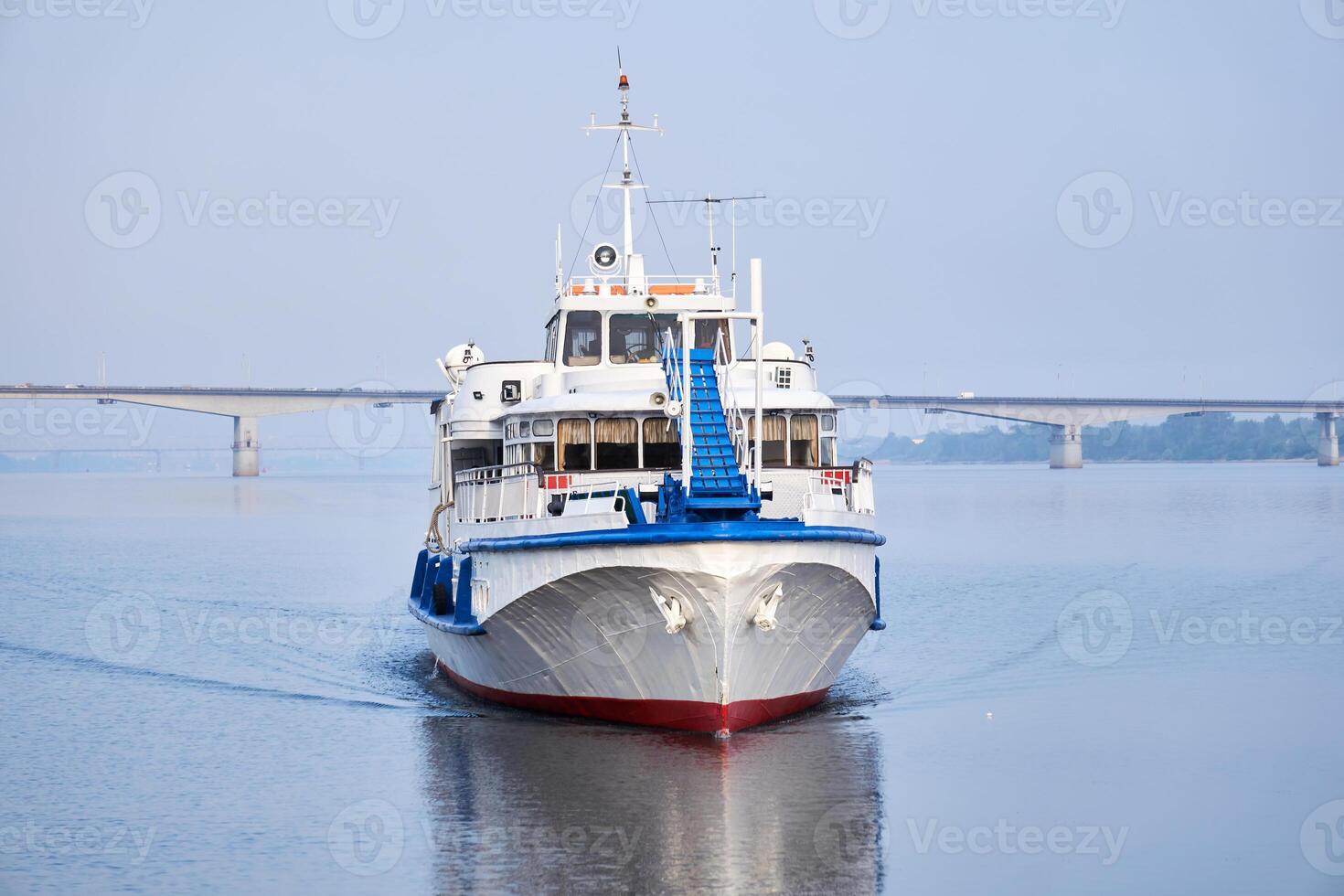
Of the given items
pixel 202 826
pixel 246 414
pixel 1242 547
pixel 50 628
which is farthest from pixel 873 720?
pixel 246 414

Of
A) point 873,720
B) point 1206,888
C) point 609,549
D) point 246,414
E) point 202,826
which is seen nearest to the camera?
point 1206,888

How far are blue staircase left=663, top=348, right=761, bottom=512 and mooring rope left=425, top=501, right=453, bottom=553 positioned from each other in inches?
313

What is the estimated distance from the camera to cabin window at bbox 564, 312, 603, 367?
26234mm

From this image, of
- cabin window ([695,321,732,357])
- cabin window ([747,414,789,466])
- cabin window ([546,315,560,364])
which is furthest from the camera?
cabin window ([546,315,560,364])

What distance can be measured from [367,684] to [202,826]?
10.6 m

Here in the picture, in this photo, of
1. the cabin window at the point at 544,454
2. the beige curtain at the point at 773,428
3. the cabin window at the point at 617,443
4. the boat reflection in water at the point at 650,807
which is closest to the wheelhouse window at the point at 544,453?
the cabin window at the point at 544,454

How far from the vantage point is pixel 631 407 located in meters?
23.3

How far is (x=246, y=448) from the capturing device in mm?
172875

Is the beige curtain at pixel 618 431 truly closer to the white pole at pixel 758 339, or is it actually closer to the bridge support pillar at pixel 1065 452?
the white pole at pixel 758 339

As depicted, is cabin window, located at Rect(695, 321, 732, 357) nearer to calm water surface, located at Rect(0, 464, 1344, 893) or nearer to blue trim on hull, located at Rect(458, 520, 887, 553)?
blue trim on hull, located at Rect(458, 520, 887, 553)

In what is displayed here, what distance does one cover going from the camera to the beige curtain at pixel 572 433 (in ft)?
77.4

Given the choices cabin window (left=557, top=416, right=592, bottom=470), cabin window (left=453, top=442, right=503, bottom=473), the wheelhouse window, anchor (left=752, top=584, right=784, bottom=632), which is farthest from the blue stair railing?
cabin window (left=453, top=442, right=503, bottom=473)

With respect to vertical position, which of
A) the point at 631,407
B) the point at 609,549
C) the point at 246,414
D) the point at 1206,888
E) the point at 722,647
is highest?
the point at 246,414

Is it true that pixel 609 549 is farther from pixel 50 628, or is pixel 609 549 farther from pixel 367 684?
pixel 50 628
